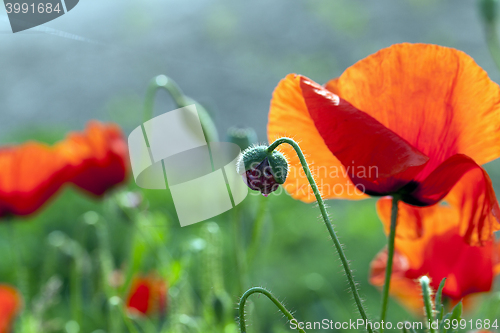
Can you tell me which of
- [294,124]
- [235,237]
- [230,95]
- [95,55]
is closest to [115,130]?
[235,237]

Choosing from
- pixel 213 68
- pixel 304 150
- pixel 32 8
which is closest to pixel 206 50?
pixel 213 68

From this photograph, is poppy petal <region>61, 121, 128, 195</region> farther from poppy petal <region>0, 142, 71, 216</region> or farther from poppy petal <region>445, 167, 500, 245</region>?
poppy petal <region>445, 167, 500, 245</region>

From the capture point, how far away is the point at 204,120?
1.87 feet

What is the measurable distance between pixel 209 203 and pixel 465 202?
1.46 ft

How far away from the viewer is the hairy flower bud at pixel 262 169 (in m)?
0.34

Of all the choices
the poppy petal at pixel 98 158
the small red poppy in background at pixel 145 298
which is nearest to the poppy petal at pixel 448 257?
the small red poppy in background at pixel 145 298

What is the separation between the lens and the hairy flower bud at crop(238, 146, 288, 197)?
1.10 feet

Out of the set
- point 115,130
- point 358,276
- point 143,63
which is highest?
point 115,130

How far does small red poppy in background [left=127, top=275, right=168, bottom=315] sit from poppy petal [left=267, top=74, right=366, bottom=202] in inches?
12.0

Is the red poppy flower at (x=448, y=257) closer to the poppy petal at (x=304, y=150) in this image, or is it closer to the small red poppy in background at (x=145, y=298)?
the poppy petal at (x=304, y=150)

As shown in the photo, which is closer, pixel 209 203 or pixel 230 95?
pixel 209 203

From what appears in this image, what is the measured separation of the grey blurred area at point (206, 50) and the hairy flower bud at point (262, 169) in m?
2.12

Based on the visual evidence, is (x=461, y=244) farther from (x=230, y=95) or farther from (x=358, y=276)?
(x=230, y=95)

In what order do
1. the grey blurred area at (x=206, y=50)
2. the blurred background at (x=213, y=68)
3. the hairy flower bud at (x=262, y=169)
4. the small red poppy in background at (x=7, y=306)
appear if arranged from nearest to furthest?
1. the hairy flower bud at (x=262, y=169)
2. the small red poppy in background at (x=7, y=306)
3. the blurred background at (x=213, y=68)
4. the grey blurred area at (x=206, y=50)
